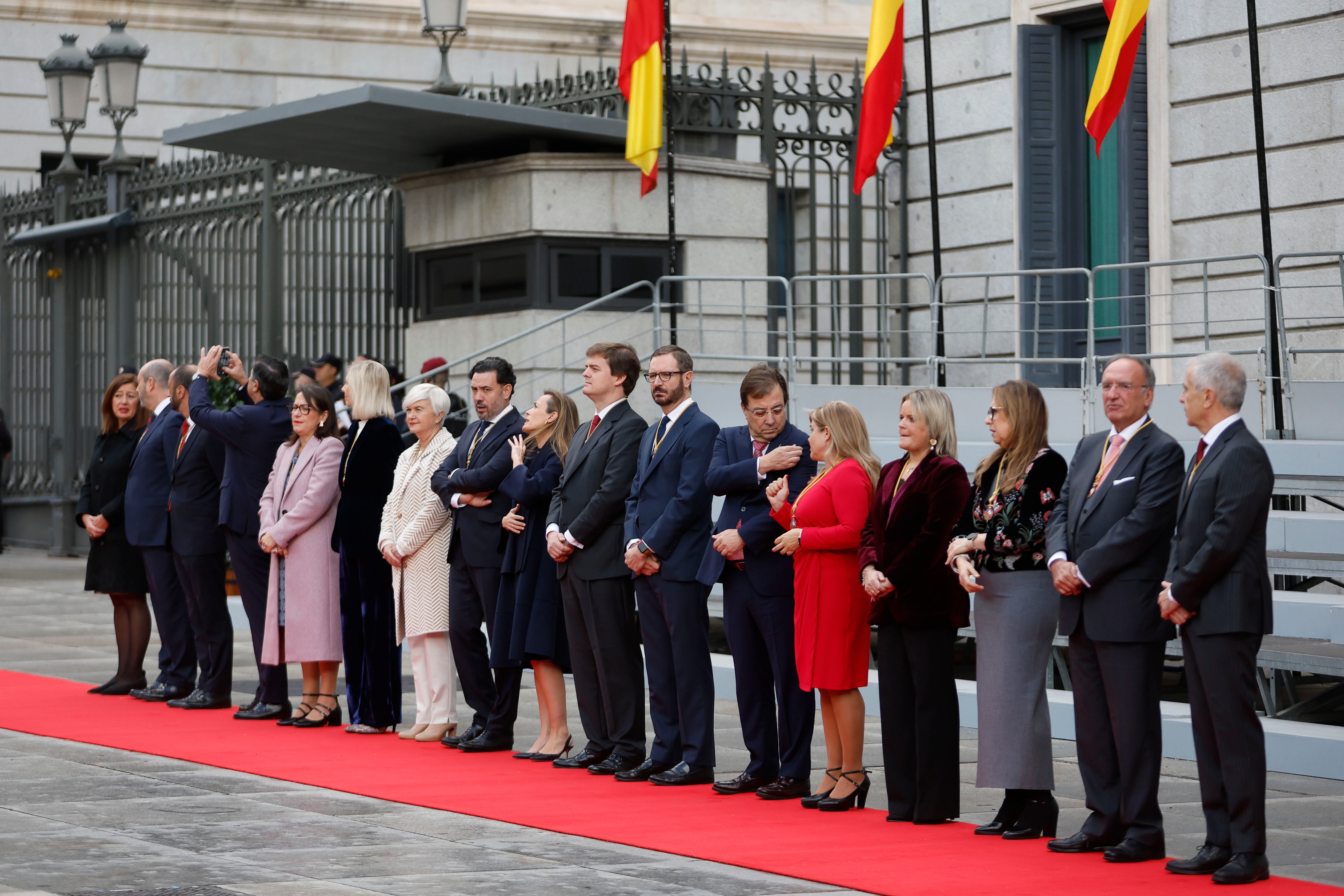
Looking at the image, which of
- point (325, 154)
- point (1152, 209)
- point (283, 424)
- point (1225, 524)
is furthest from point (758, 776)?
point (325, 154)

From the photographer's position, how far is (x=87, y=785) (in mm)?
8867

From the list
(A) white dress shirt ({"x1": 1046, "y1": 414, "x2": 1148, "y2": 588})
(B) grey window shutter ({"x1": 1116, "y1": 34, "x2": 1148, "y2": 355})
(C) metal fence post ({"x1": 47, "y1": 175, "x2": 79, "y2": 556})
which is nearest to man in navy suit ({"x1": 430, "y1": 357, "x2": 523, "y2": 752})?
(A) white dress shirt ({"x1": 1046, "y1": 414, "x2": 1148, "y2": 588})

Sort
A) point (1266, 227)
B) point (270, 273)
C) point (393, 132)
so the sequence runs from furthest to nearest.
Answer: point (270, 273)
point (393, 132)
point (1266, 227)

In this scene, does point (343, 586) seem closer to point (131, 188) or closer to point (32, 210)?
point (131, 188)

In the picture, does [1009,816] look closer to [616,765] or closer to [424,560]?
[616,765]

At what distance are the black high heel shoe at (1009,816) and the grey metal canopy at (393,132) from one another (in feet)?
30.0

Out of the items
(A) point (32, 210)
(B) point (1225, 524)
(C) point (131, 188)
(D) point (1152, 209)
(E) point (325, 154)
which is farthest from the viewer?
(A) point (32, 210)

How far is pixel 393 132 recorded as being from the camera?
16.7m

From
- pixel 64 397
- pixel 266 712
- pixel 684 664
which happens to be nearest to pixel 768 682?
pixel 684 664

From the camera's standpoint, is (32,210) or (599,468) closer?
(599,468)

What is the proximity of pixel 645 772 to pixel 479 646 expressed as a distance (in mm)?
1481

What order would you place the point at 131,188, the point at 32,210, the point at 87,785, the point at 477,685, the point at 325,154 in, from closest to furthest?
the point at 87,785
the point at 477,685
the point at 325,154
the point at 131,188
the point at 32,210

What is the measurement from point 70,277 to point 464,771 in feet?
51.6

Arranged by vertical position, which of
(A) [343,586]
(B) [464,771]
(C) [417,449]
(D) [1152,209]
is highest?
(D) [1152,209]
